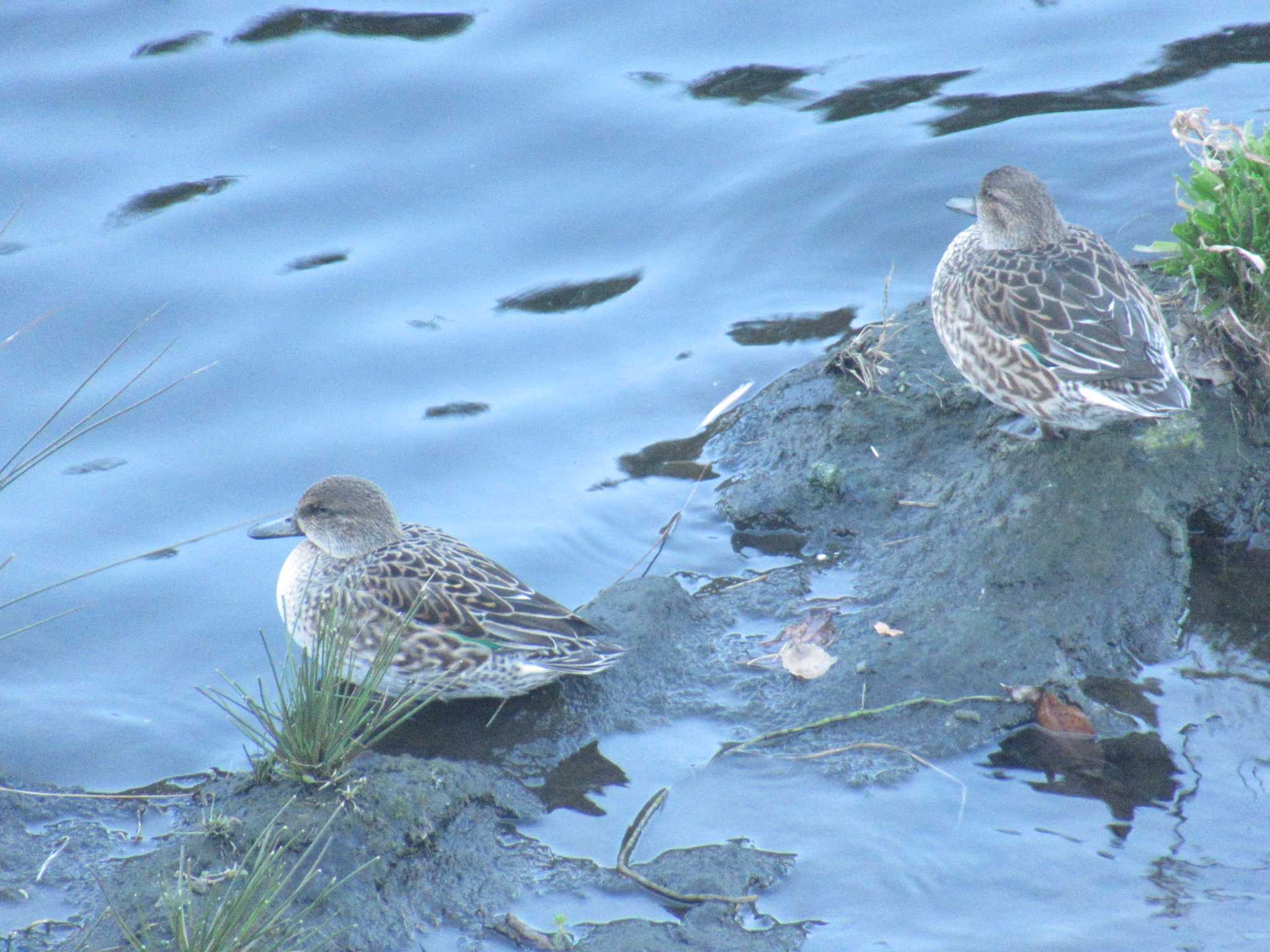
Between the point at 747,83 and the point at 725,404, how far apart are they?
383cm

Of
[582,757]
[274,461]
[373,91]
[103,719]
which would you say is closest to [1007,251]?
[582,757]

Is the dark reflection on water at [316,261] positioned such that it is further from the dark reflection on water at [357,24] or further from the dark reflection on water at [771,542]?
the dark reflection on water at [771,542]

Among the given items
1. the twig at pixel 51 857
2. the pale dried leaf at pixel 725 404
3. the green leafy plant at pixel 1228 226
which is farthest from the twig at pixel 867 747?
the pale dried leaf at pixel 725 404

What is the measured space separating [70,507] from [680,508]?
3157 millimetres

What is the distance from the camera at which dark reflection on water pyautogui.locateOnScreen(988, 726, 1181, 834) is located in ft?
16.6

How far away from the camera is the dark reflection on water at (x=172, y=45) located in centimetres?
1078

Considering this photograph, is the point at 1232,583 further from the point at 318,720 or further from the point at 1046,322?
the point at 318,720

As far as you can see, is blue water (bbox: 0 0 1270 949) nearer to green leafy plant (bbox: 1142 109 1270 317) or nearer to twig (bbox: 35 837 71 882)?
twig (bbox: 35 837 71 882)

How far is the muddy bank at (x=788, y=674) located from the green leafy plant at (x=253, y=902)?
2.9 inches

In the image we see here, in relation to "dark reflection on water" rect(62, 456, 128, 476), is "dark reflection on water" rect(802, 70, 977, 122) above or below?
above

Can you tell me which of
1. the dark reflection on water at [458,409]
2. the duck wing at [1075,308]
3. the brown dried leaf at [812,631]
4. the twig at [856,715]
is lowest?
the twig at [856,715]

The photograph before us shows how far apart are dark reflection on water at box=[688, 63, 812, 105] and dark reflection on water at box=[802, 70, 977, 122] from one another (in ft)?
1.13

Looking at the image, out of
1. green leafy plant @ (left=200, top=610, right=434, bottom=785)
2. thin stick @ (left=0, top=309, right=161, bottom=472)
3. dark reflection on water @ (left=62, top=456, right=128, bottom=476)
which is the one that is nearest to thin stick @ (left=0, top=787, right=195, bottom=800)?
green leafy plant @ (left=200, top=610, right=434, bottom=785)

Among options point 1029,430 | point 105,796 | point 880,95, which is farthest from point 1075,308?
point 880,95
